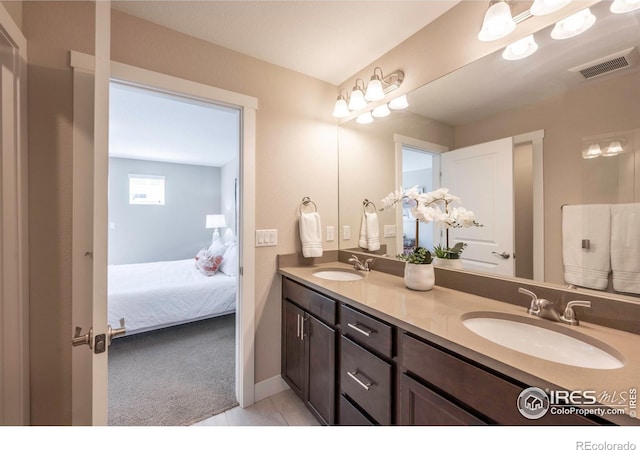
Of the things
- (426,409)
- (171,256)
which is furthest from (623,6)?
(171,256)

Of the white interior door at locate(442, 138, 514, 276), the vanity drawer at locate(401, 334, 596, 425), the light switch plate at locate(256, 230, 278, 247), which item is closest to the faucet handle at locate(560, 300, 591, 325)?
the white interior door at locate(442, 138, 514, 276)

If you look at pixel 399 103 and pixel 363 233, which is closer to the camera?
pixel 399 103

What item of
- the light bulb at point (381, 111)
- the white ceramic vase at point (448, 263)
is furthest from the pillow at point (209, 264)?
the white ceramic vase at point (448, 263)

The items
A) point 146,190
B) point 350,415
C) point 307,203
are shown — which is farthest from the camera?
point 146,190

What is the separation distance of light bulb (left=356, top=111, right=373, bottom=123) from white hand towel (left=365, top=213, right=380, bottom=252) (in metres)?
0.75

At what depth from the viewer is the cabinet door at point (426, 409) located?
0.78 m

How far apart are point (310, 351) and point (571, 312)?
1.23 m

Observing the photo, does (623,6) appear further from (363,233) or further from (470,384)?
(363,233)

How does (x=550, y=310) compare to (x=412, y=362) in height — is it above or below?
above

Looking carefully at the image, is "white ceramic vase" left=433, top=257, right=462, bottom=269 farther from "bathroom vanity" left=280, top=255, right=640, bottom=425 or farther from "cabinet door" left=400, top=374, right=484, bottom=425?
"cabinet door" left=400, top=374, right=484, bottom=425

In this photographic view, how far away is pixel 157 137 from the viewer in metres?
3.51

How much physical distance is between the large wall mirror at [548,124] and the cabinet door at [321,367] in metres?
0.82

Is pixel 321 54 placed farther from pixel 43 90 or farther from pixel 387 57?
pixel 43 90

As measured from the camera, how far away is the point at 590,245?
3.26ft
